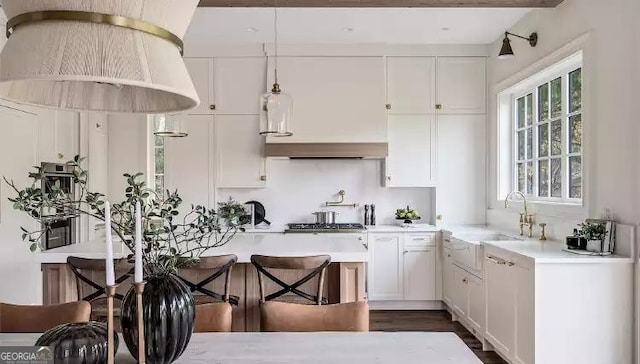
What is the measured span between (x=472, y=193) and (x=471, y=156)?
40 cm

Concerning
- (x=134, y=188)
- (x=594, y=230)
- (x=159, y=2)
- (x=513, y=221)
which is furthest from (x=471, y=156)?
(x=159, y=2)

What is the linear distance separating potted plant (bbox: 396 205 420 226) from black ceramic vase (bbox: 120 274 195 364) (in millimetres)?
4121

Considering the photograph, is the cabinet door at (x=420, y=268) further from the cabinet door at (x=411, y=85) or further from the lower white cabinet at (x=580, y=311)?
the lower white cabinet at (x=580, y=311)

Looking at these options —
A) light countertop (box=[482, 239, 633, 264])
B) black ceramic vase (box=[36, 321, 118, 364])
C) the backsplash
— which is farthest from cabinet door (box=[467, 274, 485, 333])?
black ceramic vase (box=[36, 321, 118, 364])

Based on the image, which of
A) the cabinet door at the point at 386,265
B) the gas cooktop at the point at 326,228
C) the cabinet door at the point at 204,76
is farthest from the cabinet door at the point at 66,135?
the cabinet door at the point at 386,265

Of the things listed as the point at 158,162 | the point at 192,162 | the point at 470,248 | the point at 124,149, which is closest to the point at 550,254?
the point at 470,248

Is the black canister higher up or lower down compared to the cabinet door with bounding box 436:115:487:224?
lower down

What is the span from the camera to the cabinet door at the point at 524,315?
278 centimetres

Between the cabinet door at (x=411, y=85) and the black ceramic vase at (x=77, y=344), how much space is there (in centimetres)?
424

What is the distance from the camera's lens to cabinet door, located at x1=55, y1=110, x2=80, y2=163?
12.9 feet

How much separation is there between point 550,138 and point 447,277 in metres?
1.64

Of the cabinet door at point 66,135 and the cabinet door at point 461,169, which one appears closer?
the cabinet door at point 66,135

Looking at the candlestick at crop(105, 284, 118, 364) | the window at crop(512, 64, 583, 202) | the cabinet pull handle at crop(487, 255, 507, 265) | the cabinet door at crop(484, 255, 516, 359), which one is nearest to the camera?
the candlestick at crop(105, 284, 118, 364)

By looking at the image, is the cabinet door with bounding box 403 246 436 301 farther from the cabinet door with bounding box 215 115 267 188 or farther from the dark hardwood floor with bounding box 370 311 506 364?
the cabinet door with bounding box 215 115 267 188
